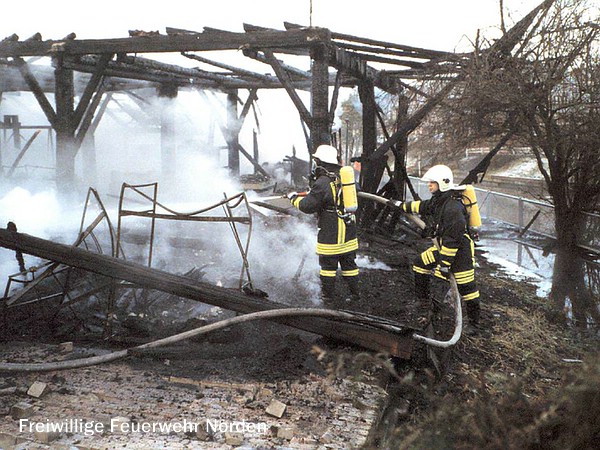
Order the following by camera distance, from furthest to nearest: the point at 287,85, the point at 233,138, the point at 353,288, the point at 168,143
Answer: the point at 233,138, the point at 168,143, the point at 287,85, the point at 353,288

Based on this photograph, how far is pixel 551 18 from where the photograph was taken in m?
8.18

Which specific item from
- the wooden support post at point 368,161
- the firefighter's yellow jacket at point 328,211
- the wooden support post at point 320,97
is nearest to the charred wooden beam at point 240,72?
the wooden support post at point 368,161

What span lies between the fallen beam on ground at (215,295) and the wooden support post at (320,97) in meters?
3.68

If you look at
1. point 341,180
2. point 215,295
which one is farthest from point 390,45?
point 215,295

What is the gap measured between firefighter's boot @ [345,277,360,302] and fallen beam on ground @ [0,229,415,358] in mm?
2074

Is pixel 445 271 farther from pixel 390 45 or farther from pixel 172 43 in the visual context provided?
pixel 172 43

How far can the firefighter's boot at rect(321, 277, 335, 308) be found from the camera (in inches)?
234

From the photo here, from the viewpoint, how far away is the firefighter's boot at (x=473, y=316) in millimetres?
5465

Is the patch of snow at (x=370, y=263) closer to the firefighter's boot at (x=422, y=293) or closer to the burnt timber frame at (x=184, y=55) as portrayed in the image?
the firefighter's boot at (x=422, y=293)

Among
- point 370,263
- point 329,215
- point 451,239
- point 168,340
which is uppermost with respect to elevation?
point 329,215

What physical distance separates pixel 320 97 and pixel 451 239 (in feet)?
10.3

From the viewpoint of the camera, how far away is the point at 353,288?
6.25 m

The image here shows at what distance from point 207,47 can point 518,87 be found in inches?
200

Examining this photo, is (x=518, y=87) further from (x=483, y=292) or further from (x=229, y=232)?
(x=229, y=232)
